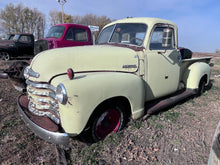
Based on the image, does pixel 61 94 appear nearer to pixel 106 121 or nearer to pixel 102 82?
pixel 102 82

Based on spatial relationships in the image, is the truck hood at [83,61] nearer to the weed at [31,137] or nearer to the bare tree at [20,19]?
the weed at [31,137]

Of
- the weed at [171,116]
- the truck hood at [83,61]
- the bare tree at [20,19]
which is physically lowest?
the weed at [171,116]

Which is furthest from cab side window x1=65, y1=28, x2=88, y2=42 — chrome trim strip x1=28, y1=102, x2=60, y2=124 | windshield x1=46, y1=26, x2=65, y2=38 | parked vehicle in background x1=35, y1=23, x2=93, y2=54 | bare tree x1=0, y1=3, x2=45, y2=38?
bare tree x1=0, y1=3, x2=45, y2=38

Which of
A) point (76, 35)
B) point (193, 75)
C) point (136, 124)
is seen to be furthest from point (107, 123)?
point (76, 35)

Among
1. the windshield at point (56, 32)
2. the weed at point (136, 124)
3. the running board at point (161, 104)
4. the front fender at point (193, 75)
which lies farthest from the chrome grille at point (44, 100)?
the windshield at point (56, 32)

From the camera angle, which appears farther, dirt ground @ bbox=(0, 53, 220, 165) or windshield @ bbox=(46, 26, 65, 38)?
windshield @ bbox=(46, 26, 65, 38)

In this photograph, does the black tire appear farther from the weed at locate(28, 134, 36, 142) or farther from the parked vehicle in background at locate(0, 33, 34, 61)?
the parked vehicle in background at locate(0, 33, 34, 61)

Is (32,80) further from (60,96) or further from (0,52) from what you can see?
(0,52)

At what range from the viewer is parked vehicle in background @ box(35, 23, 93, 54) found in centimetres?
749

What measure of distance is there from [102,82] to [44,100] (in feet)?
2.89

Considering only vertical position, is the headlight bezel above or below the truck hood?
below

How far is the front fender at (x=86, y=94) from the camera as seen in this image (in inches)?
82.4

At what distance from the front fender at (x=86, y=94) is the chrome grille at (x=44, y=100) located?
22cm

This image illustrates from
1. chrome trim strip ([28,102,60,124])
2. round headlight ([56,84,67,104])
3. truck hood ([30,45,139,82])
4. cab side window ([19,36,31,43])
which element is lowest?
chrome trim strip ([28,102,60,124])
